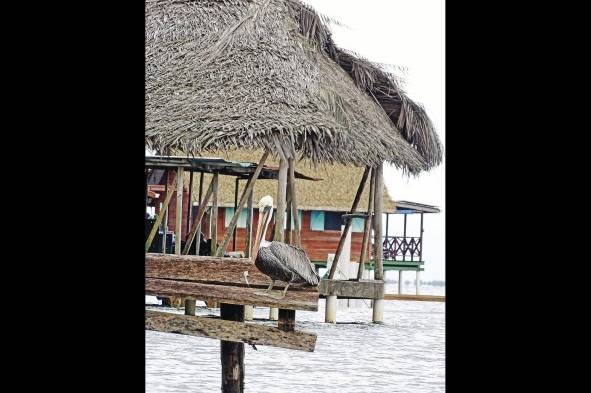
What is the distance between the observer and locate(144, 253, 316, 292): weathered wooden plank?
298 inches

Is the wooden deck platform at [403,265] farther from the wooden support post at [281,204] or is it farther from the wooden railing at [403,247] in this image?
the wooden support post at [281,204]

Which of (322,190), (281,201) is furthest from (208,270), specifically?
(322,190)

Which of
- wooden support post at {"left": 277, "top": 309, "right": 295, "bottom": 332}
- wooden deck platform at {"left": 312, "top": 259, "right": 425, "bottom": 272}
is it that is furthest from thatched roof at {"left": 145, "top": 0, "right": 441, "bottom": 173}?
wooden deck platform at {"left": 312, "top": 259, "right": 425, "bottom": 272}

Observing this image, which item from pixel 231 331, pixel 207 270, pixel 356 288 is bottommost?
pixel 231 331

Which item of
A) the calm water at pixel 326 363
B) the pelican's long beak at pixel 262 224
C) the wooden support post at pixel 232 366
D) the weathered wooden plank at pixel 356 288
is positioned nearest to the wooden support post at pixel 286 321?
the pelican's long beak at pixel 262 224

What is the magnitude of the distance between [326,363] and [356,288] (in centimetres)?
357

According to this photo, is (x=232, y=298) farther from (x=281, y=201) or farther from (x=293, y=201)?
(x=281, y=201)

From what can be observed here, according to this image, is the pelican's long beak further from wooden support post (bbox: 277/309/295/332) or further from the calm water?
the calm water

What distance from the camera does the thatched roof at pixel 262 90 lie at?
9.30m

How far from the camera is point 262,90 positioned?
9727mm

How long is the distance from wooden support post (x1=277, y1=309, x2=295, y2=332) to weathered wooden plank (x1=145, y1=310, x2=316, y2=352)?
101mm

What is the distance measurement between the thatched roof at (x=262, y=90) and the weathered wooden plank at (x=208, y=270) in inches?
51.6

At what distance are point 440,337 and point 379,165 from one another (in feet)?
23.7
